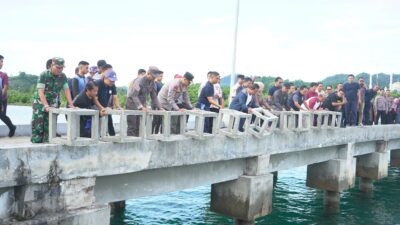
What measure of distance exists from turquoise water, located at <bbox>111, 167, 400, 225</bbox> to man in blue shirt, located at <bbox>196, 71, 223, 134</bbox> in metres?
4.58

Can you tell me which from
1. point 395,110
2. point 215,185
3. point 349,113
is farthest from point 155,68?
point 395,110

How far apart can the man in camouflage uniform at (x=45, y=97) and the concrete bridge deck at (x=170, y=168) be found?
0.38 meters

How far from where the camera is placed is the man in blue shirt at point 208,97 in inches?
433

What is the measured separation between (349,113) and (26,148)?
13173 mm

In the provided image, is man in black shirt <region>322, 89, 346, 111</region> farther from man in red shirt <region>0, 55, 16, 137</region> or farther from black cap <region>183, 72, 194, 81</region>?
man in red shirt <region>0, 55, 16, 137</region>

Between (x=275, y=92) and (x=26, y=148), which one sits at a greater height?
(x=275, y=92)

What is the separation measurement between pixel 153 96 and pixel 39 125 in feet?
8.69

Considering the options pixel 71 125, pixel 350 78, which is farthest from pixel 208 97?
pixel 350 78

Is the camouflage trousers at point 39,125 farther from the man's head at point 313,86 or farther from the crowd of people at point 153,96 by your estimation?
the man's head at point 313,86

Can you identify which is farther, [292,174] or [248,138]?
[292,174]

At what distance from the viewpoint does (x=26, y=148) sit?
6.25 m

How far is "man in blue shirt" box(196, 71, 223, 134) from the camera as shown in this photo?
10992 millimetres

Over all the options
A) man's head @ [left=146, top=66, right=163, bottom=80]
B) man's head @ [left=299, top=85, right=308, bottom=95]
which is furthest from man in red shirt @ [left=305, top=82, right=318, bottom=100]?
man's head @ [left=146, top=66, right=163, bottom=80]

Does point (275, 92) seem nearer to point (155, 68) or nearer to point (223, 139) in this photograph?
point (223, 139)
